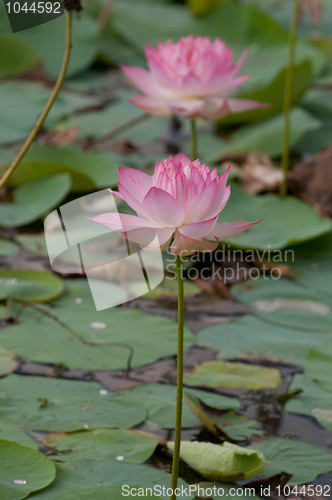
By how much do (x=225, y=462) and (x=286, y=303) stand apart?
0.83 m

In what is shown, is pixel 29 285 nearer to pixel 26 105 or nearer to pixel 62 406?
pixel 62 406

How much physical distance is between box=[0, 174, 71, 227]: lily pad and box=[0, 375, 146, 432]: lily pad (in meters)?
0.88

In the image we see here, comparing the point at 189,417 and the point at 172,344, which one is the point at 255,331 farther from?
the point at 189,417

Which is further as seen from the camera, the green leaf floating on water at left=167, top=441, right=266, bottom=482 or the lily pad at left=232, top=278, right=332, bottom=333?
the lily pad at left=232, top=278, right=332, bottom=333

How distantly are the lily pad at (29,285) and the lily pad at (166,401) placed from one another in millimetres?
488

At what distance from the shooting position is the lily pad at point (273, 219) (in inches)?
85.4

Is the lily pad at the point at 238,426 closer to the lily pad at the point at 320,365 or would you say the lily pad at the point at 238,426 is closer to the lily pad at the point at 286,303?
the lily pad at the point at 320,365

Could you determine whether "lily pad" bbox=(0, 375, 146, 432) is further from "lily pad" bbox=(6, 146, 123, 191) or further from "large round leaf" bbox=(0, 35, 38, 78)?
"large round leaf" bbox=(0, 35, 38, 78)

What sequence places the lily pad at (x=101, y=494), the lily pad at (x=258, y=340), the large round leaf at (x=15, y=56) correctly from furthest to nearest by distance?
the large round leaf at (x=15, y=56)
the lily pad at (x=258, y=340)
the lily pad at (x=101, y=494)

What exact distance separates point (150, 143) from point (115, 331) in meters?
1.46

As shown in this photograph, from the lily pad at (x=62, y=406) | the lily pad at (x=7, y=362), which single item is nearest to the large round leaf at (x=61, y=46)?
the lily pad at (x=7, y=362)

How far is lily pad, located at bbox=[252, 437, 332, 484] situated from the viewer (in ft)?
4.10

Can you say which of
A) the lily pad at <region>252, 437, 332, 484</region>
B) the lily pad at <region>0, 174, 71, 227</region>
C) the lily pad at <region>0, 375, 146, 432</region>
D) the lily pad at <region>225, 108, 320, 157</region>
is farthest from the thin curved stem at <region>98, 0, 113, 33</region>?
the lily pad at <region>252, 437, 332, 484</region>
